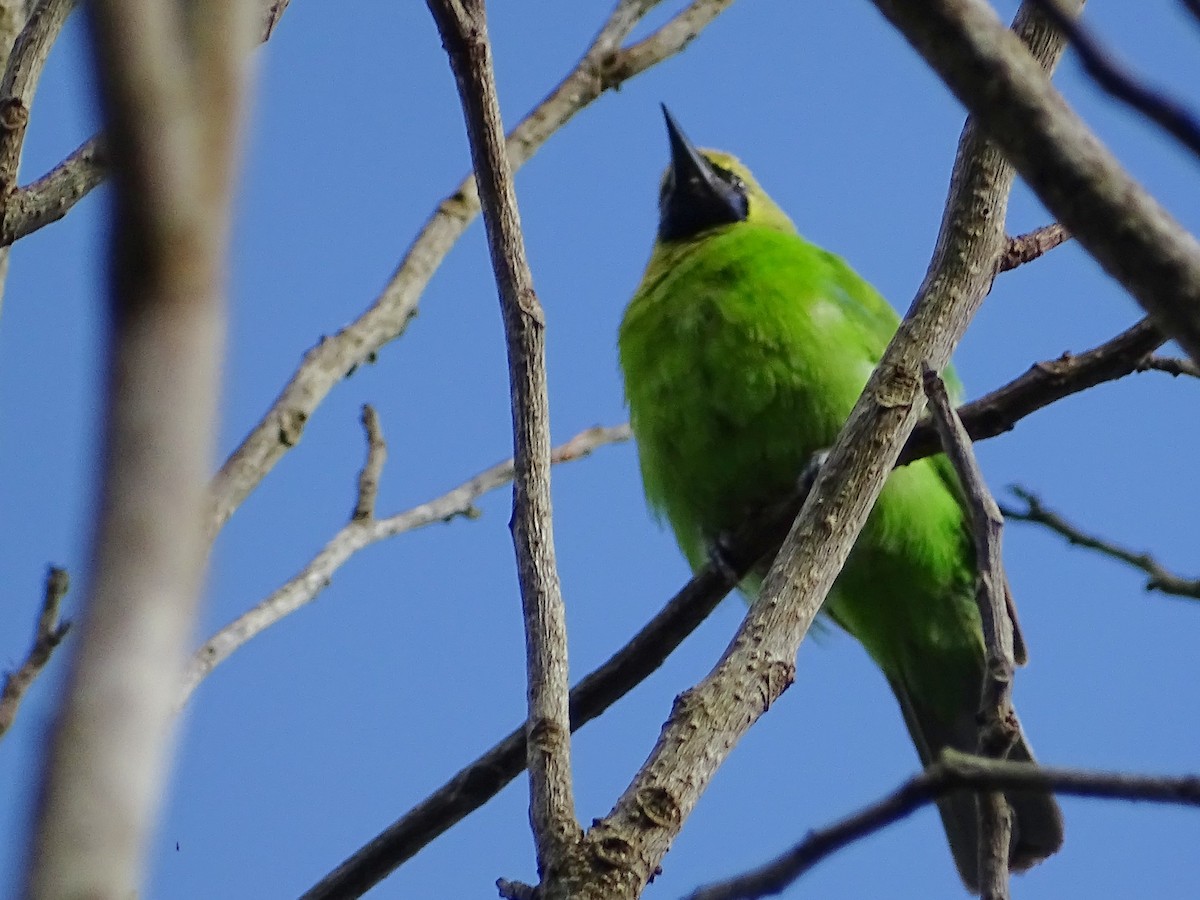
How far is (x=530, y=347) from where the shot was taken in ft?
8.75

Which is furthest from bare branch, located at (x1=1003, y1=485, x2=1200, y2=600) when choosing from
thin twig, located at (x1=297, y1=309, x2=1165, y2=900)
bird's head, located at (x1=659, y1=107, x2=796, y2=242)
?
bird's head, located at (x1=659, y1=107, x2=796, y2=242)

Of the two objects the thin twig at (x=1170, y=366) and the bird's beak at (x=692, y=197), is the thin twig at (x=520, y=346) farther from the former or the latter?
the bird's beak at (x=692, y=197)

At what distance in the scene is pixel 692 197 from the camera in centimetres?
691

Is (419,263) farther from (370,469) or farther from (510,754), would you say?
(510,754)

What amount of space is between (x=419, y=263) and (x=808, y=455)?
1451 millimetres

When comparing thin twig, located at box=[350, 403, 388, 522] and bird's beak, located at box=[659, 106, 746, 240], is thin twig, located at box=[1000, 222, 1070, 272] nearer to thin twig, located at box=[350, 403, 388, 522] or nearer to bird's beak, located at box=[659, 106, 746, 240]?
thin twig, located at box=[350, 403, 388, 522]

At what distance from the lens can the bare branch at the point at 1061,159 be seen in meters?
1.41

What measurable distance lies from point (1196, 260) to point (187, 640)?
3.16 ft

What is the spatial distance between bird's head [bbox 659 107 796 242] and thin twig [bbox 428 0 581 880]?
4.10m

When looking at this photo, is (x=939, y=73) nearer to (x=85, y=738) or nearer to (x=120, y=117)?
(x=120, y=117)

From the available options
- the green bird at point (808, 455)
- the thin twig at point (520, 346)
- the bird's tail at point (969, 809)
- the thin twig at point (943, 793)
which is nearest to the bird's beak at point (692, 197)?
the green bird at point (808, 455)

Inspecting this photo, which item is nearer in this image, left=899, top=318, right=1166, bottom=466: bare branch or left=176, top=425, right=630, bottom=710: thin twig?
left=899, top=318, right=1166, bottom=466: bare branch

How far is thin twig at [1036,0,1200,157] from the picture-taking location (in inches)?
53.6

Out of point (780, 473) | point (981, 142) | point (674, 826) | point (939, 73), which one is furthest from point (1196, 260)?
point (780, 473)
